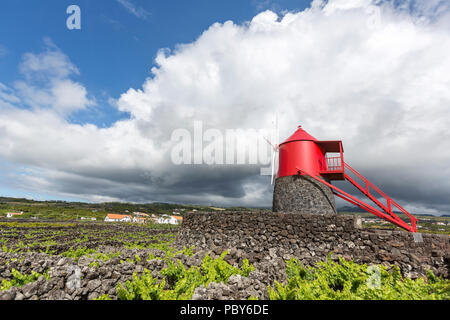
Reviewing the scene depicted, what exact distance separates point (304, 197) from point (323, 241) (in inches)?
141

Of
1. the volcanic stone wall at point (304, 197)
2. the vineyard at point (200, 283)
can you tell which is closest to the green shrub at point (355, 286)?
the vineyard at point (200, 283)

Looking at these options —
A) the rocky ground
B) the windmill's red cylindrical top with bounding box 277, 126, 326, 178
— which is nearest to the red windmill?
the windmill's red cylindrical top with bounding box 277, 126, 326, 178

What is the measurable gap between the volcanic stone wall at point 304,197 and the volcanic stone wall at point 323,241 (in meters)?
2.63

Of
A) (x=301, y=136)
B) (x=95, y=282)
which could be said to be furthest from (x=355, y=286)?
(x=301, y=136)

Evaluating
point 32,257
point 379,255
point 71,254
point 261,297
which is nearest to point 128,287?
point 261,297

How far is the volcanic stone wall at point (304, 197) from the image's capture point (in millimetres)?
12742

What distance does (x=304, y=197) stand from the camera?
12961mm

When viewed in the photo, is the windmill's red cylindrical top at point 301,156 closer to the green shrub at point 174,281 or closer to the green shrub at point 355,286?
the green shrub at point 355,286

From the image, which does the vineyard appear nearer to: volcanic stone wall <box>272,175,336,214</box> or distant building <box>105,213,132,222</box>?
volcanic stone wall <box>272,175,336,214</box>

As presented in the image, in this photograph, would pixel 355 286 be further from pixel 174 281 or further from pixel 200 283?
pixel 174 281

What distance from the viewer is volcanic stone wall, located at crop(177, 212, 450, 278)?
8.26 m

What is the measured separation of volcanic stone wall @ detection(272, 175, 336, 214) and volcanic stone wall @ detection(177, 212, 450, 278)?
263 cm
